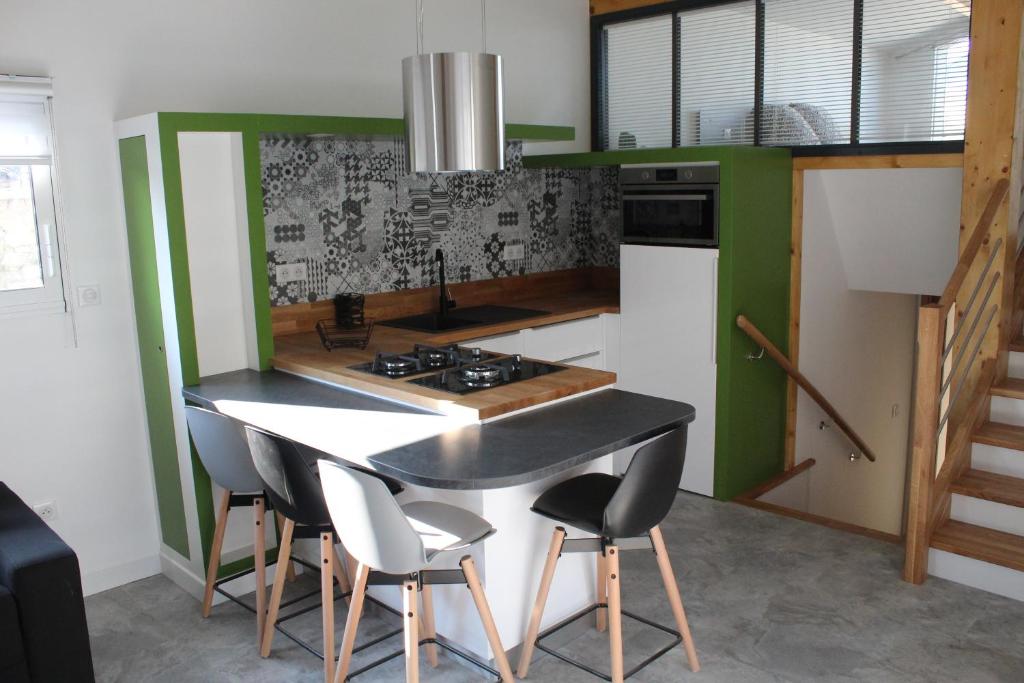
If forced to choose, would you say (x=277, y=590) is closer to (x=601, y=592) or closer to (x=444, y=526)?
(x=444, y=526)

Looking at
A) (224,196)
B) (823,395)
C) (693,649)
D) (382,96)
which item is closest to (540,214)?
(382,96)

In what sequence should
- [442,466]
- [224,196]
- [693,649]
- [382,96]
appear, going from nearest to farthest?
[442,466] → [693,649] → [224,196] → [382,96]

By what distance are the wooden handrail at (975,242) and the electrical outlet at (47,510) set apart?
3.56 metres

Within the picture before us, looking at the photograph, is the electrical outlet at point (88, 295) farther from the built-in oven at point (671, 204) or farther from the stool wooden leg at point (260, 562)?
the built-in oven at point (671, 204)

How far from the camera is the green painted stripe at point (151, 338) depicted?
3561mm

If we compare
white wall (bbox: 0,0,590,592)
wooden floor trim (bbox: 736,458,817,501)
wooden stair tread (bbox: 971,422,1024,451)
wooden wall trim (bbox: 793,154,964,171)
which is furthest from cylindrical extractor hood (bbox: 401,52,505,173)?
wooden floor trim (bbox: 736,458,817,501)

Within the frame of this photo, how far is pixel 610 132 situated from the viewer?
18.8 ft

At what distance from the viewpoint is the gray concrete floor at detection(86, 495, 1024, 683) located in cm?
308

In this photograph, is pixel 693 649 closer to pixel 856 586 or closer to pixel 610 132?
pixel 856 586

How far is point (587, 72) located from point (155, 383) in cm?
331

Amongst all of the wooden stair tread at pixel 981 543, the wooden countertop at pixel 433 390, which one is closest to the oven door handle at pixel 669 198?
the wooden countertop at pixel 433 390

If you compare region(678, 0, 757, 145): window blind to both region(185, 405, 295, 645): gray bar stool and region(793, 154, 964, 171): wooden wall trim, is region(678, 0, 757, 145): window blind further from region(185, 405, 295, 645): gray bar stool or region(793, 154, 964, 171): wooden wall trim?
region(185, 405, 295, 645): gray bar stool

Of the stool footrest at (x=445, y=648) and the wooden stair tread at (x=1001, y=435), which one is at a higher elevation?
the wooden stair tread at (x=1001, y=435)

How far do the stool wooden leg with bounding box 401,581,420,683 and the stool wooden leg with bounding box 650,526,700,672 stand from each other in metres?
0.78
